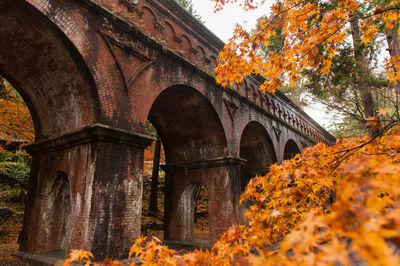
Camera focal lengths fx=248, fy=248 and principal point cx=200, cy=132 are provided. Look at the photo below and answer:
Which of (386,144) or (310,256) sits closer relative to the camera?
(310,256)

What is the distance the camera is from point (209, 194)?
33.7 feet

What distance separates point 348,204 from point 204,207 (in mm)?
17590

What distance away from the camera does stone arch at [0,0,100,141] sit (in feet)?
17.2

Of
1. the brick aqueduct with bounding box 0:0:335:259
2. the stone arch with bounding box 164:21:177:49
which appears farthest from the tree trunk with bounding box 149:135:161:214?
the stone arch with bounding box 164:21:177:49

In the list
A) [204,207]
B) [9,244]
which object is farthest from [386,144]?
[204,207]

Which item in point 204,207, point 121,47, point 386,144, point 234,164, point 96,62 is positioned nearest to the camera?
point 386,144

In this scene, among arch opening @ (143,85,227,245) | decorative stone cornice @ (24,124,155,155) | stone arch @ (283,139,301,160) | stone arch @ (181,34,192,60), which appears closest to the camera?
decorative stone cornice @ (24,124,155,155)

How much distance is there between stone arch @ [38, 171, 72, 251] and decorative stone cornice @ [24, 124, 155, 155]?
33.1 inches

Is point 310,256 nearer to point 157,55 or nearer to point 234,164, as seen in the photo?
point 157,55

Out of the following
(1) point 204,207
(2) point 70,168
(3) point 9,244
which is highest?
(2) point 70,168

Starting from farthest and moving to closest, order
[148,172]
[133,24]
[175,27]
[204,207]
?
[148,172] < [204,207] < [175,27] < [133,24]

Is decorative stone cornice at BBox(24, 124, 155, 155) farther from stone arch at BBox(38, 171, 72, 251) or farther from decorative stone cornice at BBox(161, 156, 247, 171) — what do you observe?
decorative stone cornice at BBox(161, 156, 247, 171)

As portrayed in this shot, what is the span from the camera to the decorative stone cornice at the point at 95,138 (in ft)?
18.6

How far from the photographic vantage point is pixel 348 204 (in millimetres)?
1053
